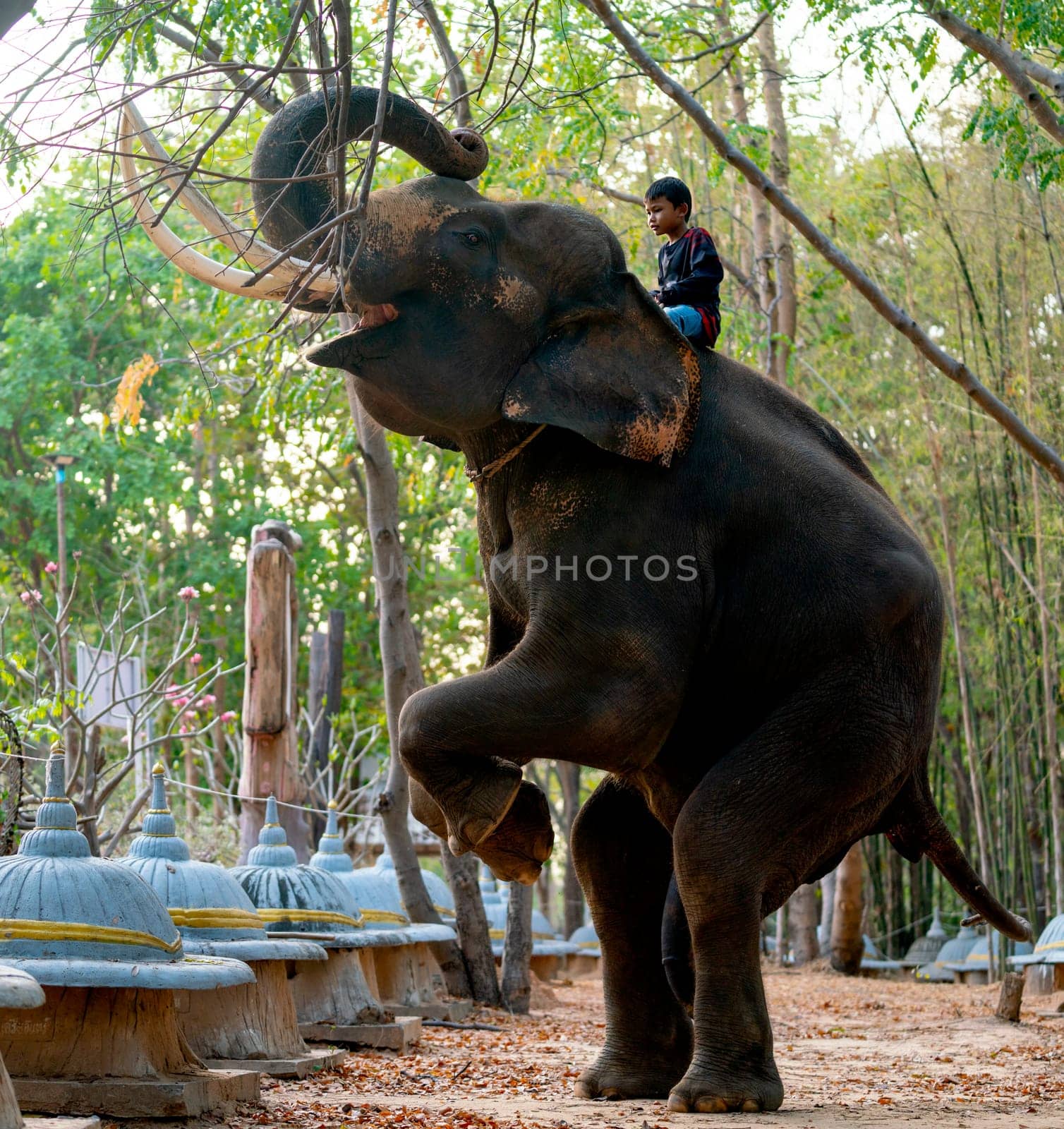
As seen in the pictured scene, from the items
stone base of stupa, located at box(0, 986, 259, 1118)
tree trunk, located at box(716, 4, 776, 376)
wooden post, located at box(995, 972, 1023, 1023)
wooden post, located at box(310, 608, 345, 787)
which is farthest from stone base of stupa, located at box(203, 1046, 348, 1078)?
wooden post, located at box(310, 608, 345, 787)

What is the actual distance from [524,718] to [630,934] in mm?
1222

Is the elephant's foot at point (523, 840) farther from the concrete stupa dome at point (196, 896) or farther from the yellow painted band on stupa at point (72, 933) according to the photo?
the concrete stupa dome at point (196, 896)

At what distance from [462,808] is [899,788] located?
140 cm

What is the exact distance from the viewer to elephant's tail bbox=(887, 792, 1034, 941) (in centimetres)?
498

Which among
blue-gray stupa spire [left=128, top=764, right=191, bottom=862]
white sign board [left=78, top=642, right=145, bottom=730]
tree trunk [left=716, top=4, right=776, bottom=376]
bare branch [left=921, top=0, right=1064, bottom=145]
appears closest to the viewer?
blue-gray stupa spire [left=128, top=764, right=191, bottom=862]

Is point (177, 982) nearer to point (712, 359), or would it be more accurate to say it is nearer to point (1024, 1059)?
point (712, 359)

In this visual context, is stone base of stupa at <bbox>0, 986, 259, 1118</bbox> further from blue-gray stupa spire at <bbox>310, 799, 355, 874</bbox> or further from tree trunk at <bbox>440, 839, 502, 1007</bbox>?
tree trunk at <bbox>440, 839, 502, 1007</bbox>

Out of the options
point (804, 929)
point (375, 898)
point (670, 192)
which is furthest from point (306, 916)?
point (804, 929)

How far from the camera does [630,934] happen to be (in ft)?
16.6

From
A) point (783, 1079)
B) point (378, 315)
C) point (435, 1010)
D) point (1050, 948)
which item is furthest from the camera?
point (1050, 948)

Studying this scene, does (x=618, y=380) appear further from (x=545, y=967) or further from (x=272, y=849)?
(x=545, y=967)

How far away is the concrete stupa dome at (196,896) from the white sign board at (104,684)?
111 inches

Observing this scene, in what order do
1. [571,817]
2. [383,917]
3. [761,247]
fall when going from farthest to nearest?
[571,817], [761,247], [383,917]

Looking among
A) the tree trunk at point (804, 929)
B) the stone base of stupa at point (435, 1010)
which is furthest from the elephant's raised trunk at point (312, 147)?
the tree trunk at point (804, 929)
